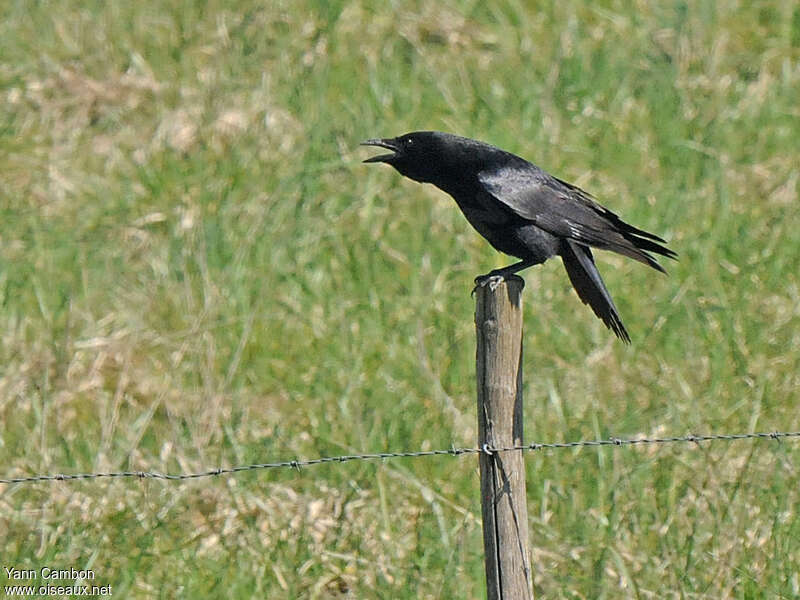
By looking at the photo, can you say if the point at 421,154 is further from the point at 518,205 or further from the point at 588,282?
the point at 588,282

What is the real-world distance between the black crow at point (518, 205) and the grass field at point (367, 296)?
31.2 inches

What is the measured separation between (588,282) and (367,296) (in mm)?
2059

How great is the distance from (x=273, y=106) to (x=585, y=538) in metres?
4.76

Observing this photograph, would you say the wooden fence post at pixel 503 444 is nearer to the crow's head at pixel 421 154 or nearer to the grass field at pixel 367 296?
the grass field at pixel 367 296

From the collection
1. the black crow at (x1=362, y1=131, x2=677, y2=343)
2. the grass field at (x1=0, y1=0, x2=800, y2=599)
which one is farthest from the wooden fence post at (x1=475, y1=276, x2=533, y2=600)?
the black crow at (x1=362, y1=131, x2=677, y2=343)

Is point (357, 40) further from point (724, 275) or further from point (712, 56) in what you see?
point (724, 275)

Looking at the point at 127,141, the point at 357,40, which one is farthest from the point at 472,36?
the point at 127,141

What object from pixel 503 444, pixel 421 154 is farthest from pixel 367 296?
pixel 503 444

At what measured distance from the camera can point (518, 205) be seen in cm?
475

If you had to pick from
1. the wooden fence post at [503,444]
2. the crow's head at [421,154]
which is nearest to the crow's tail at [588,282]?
the crow's head at [421,154]

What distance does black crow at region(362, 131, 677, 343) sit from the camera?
15.6ft

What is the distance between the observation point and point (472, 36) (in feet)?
31.5

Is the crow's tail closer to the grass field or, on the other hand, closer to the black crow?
the black crow

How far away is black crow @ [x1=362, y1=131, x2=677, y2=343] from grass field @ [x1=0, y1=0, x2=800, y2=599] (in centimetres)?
79
